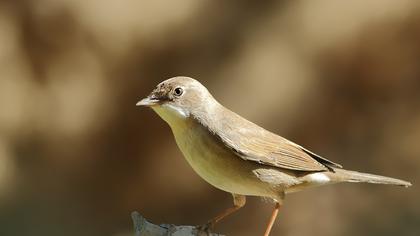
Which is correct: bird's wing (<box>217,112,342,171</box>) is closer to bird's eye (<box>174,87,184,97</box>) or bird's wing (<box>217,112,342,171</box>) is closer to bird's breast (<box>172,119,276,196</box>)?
bird's breast (<box>172,119,276,196</box>)

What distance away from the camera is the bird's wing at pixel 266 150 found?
3891 millimetres

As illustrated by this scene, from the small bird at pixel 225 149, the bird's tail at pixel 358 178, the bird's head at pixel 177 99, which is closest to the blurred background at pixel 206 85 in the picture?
the bird's tail at pixel 358 178

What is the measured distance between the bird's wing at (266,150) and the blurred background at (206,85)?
7.96 feet

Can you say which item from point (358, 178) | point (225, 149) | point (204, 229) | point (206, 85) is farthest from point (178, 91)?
point (206, 85)

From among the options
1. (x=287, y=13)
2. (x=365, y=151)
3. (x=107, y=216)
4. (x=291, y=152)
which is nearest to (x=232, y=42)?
(x=287, y=13)

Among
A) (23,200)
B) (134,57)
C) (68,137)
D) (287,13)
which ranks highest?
(287,13)

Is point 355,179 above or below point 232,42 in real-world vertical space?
below

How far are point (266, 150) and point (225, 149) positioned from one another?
0.30 metres

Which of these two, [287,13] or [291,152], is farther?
[287,13]

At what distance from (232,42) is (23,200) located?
7.45 feet

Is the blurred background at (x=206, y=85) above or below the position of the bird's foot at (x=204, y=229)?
above

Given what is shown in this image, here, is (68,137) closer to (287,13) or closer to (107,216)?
(107,216)

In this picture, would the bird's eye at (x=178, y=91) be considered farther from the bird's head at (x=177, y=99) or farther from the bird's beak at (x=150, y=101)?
the bird's beak at (x=150, y=101)

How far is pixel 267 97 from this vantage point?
21.7 feet
